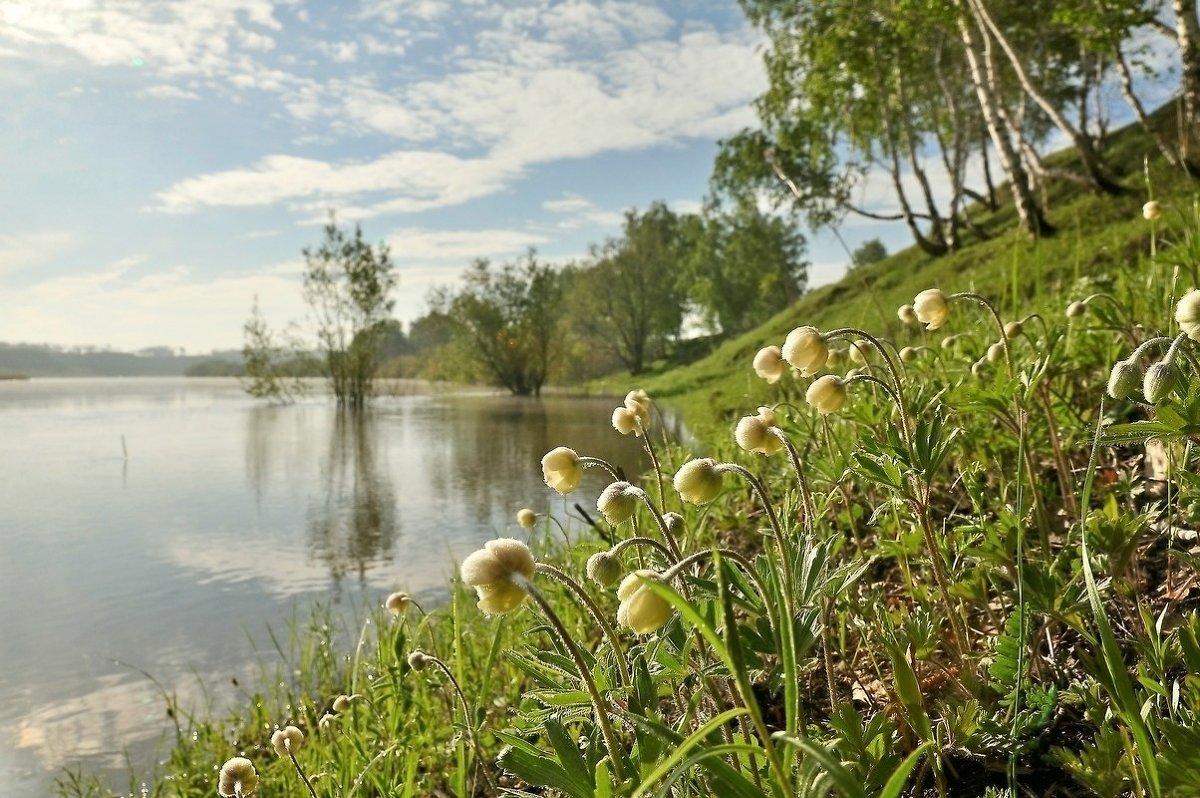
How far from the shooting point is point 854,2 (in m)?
11.9

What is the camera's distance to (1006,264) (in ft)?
32.2

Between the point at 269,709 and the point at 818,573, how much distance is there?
3162 mm

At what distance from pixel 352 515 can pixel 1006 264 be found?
861 cm

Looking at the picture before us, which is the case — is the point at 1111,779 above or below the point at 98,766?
above

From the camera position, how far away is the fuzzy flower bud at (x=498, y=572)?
0.90 m

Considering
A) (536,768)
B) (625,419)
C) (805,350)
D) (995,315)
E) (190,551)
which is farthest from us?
(190,551)

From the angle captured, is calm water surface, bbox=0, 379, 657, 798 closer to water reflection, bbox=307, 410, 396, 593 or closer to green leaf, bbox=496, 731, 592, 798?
water reflection, bbox=307, 410, 396, 593

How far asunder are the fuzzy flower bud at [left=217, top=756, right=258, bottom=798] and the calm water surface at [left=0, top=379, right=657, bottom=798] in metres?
2.19

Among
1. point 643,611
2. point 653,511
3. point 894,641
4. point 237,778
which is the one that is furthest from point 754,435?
point 237,778

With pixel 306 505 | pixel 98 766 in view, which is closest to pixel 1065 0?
pixel 306 505

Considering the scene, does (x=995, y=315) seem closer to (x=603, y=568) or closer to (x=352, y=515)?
(x=603, y=568)

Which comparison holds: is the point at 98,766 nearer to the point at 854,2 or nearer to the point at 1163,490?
the point at 1163,490

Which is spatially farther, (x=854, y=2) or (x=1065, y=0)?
(x=854, y=2)

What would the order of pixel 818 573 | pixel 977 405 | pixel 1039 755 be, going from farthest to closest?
1. pixel 977 405
2. pixel 1039 755
3. pixel 818 573
